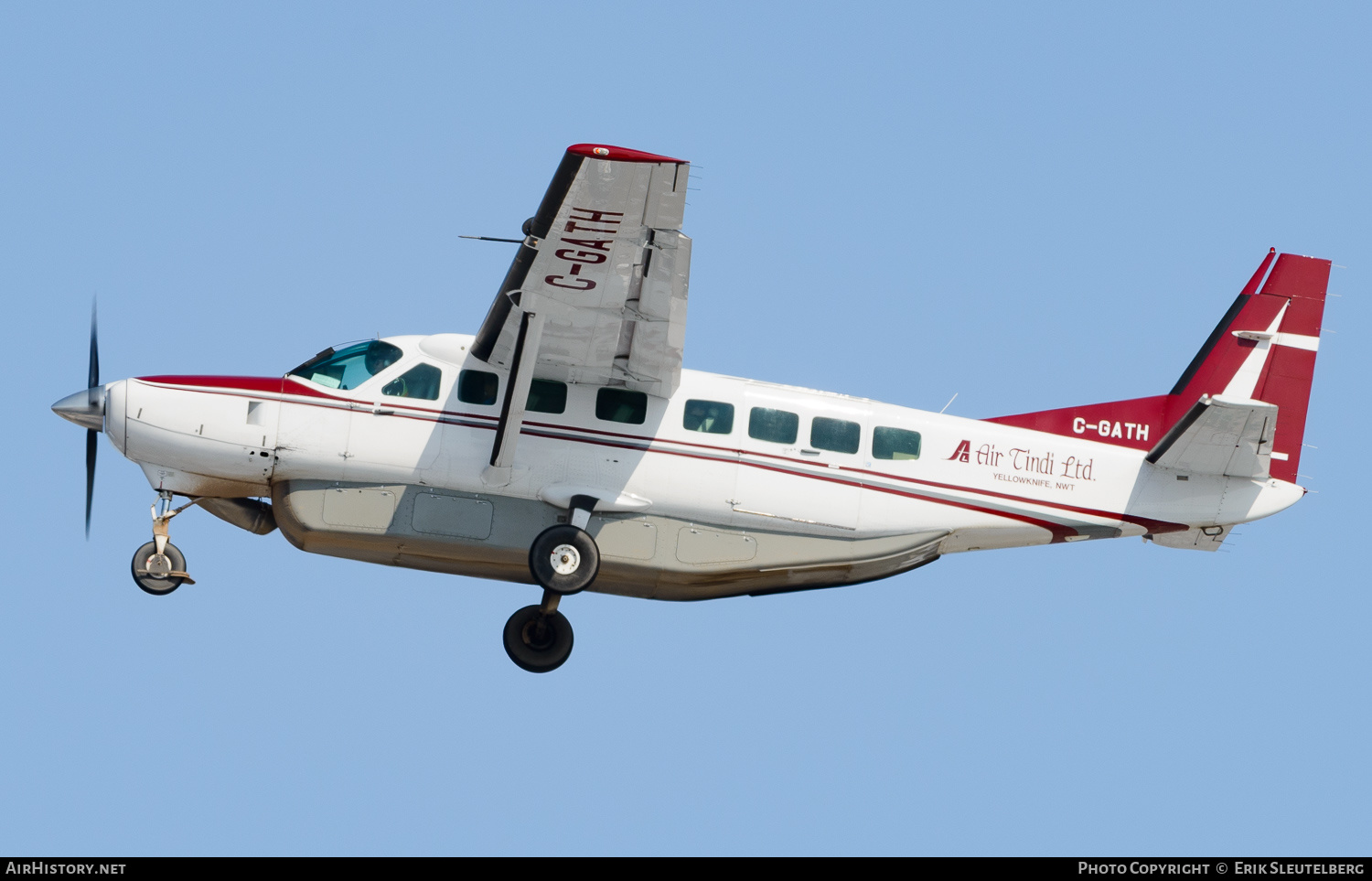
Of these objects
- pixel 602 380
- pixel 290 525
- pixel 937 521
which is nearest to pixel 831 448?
pixel 937 521

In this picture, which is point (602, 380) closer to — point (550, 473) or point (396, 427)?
point (550, 473)

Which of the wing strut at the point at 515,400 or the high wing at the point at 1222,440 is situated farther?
the high wing at the point at 1222,440

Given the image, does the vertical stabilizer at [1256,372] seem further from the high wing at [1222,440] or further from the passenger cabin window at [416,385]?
the passenger cabin window at [416,385]

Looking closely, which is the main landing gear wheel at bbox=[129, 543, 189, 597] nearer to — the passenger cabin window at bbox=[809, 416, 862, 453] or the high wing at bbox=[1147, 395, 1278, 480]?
the passenger cabin window at bbox=[809, 416, 862, 453]

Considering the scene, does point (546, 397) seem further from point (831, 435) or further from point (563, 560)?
point (831, 435)

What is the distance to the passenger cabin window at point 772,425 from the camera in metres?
19.2

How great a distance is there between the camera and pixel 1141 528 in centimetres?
1986

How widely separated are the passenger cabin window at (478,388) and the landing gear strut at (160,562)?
363 centimetres

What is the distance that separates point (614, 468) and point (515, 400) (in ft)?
5.14

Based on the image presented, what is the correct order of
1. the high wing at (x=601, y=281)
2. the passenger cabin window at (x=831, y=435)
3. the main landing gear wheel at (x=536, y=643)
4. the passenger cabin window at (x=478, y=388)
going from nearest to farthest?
1. the high wing at (x=601, y=281)
2. the passenger cabin window at (x=478, y=388)
3. the passenger cabin window at (x=831, y=435)
4. the main landing gear wheel at (x=536, y=643)

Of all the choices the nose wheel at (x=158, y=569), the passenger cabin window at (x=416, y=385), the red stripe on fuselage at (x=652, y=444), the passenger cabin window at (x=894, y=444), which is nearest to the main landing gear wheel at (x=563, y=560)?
the red stripe on fuselage at (x=652, y=444)

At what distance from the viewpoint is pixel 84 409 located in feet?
61.2

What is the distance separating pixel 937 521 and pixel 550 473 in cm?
467

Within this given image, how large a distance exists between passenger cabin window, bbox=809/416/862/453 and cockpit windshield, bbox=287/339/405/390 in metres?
4.97
